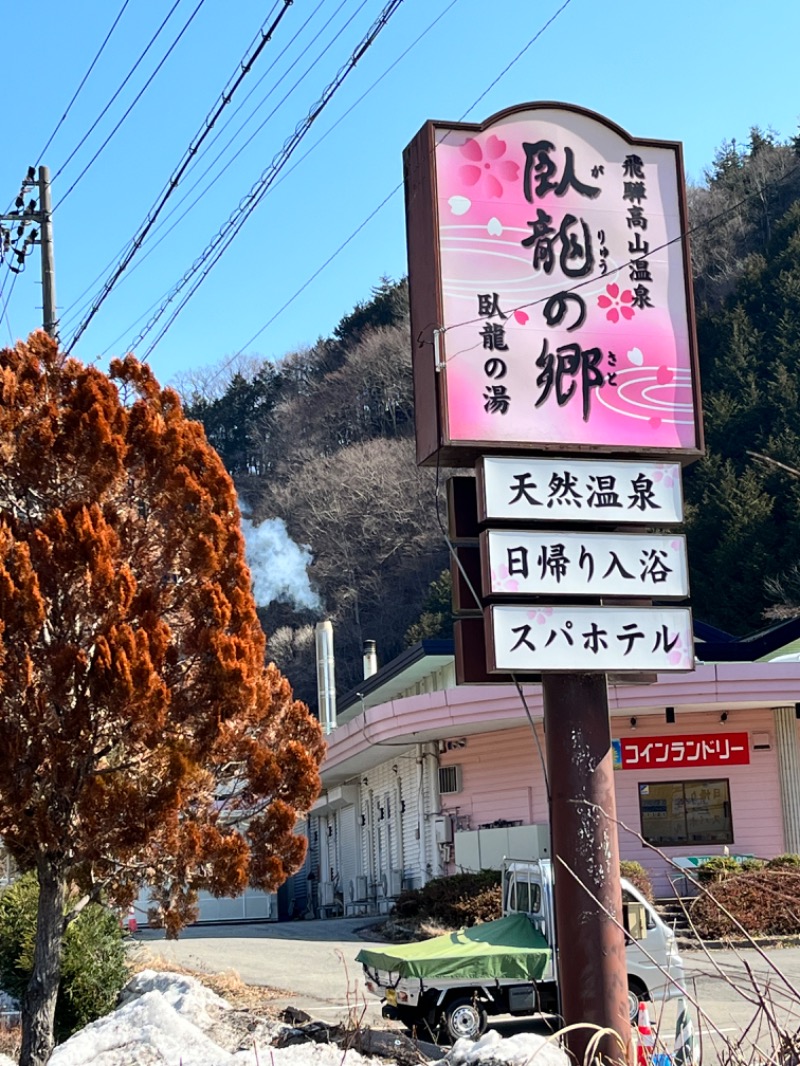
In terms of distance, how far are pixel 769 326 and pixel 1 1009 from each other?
41964 mm

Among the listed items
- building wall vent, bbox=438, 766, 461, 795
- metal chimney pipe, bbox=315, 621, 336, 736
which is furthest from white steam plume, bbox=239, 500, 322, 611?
building wall vent, bbox=438, 766, 461, 795

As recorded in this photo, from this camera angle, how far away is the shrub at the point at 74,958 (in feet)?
41.5

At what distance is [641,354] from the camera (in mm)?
9945

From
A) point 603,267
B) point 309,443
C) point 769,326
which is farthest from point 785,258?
point 603,267

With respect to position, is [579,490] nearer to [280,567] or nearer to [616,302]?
[616,302]

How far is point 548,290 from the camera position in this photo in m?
9.74

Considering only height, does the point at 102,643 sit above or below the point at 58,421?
below

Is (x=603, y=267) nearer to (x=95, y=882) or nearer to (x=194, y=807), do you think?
(x=194, y=807)

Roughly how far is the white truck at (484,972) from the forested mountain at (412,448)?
28639 millimetres

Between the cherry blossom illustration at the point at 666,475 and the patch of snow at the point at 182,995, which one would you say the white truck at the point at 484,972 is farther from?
the cherry blossom illustration at the point at 666,475

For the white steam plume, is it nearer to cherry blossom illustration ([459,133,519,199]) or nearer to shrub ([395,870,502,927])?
shrub ([395,870,502,927])

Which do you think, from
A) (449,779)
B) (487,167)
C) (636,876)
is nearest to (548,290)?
(487,167)

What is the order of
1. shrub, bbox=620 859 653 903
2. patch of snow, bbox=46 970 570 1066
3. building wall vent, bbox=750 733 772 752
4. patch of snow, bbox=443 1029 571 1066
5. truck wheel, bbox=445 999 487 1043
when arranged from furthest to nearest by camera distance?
building wall vent, bbox=750 733 772 752
shrub, bbox=620 859 653 903
truck wheel, bbox=445 999 487 1043
patch of snow, bbox=46 970 570 1066
patch of snow, bbox=443 1029 571 1066

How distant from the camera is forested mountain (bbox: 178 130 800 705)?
42.4 meters
